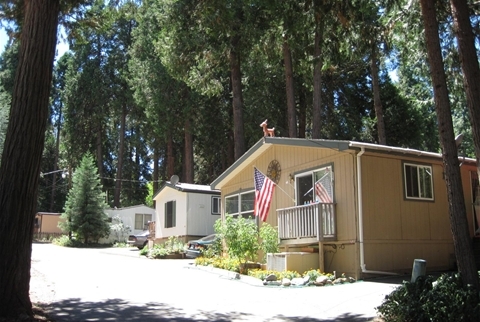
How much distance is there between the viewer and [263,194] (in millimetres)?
16109

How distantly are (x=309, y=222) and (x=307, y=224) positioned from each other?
0.10 m

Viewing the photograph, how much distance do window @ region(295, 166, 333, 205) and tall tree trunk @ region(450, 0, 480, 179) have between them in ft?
18.9

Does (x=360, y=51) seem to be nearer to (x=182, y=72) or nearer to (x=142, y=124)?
(x=182, y=72)

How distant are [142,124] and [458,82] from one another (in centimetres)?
3419

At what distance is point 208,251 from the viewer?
19391 millimetres

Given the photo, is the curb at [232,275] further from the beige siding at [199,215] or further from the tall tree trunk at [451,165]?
the beige siding at [199,215]

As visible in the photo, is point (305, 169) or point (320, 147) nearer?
point (320, 147)

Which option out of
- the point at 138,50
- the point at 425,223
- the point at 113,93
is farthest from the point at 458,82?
the point at 113,93

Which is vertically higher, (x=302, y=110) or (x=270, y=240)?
(x=302, y=110)

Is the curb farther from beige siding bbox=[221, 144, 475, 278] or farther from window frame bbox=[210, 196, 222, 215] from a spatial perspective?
window frame bbox=[210, 196, 222, 215]

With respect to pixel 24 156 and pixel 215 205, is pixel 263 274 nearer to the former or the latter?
pixel 24 156

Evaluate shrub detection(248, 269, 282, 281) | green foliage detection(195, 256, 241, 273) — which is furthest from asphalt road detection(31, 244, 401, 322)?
green foliage detection(195, 256, 241, 273)

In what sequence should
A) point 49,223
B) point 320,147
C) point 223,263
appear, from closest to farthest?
point 320,147
point 223,263
point 49,223

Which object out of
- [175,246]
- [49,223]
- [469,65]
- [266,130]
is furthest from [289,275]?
[49,223]
